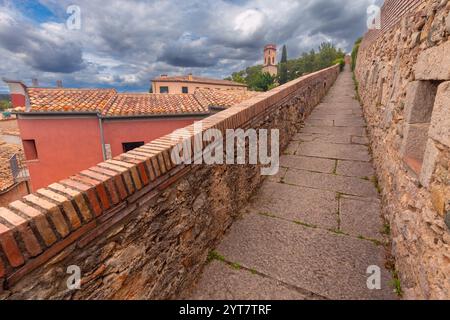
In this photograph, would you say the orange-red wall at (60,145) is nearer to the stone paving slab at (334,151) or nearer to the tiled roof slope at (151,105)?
the tiled roof slope at (151,105)

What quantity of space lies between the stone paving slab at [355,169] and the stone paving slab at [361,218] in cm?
82

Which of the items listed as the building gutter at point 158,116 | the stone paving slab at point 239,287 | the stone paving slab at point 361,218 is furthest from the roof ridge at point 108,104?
the stone paving slab at point 361,218

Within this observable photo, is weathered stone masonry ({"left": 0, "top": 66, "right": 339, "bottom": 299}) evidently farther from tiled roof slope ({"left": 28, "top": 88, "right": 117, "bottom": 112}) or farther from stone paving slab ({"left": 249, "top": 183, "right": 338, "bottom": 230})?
tiled roof slope ({"left": 28, "top": 88, "right": 117, "bottom": 112})

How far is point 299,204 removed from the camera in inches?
125

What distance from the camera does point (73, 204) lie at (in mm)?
1148

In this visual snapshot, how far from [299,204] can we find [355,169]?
5.16 feet

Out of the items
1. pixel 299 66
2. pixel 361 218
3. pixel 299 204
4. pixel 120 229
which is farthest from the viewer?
pixel 299 66

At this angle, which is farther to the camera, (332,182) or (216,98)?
(216,98)

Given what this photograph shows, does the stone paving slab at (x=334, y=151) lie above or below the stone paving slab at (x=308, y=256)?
above

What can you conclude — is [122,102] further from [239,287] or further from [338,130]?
[239,287]

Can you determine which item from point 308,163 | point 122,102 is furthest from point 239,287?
point 122,102

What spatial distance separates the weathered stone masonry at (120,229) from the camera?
3.35 ft
